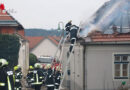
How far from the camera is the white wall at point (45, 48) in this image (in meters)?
92.8

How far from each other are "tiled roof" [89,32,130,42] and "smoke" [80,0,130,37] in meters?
0.70

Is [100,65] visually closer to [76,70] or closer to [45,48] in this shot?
[76,70]

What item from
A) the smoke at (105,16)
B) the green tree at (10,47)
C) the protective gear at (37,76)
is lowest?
the protective gear at (37,76)

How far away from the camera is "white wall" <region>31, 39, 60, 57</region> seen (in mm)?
92812

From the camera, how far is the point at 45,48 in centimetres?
9344

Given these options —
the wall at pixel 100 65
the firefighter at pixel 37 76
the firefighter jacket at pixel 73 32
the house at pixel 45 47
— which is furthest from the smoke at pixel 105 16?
the house at pixel 45 47

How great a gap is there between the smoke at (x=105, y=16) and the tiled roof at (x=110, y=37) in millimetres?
705

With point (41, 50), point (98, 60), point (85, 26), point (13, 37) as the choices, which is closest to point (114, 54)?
point (98, 60)

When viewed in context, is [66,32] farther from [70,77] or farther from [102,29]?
[70,77]

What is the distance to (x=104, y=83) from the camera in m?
24.5

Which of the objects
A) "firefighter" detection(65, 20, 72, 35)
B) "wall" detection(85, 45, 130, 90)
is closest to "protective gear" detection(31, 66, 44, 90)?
"firefighter" detection(65, 20, 72, 35)

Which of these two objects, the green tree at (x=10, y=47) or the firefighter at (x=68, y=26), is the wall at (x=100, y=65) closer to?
the firefighter at (x=68, y=26)

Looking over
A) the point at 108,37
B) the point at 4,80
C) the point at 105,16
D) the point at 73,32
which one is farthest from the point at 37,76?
the point at 105,16

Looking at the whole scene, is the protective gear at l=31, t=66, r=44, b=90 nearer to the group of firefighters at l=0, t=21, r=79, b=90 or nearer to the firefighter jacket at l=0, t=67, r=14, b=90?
the group of firefighters at l=0, t=21, r=79, b=90
